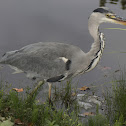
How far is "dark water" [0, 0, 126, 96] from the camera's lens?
5.51 meters

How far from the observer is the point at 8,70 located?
5461 millimetres

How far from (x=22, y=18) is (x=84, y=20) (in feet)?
5.99

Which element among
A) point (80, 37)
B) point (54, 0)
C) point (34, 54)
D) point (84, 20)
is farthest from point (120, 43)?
point (54, 0)

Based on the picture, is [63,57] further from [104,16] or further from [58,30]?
A: [58,30]

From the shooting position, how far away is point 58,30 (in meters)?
7.29

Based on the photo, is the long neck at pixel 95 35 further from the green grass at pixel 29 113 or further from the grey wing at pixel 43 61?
the green grass at pixel 29 113

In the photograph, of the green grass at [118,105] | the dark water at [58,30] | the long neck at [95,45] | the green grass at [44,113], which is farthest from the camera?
the dark water at [58,30]

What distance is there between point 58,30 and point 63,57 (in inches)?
123

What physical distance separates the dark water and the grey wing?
0.56m

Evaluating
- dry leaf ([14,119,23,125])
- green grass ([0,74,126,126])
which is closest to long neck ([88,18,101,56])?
green grass ([0,74,126,126])

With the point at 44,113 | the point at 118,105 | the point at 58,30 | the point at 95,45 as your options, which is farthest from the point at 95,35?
the point at 58,30

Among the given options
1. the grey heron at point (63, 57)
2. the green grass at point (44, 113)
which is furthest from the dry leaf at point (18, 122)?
the grey heron at point (63, 57)

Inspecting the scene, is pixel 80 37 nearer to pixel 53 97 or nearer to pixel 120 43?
pixel 120 43

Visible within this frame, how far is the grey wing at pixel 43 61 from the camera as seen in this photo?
427 cm
